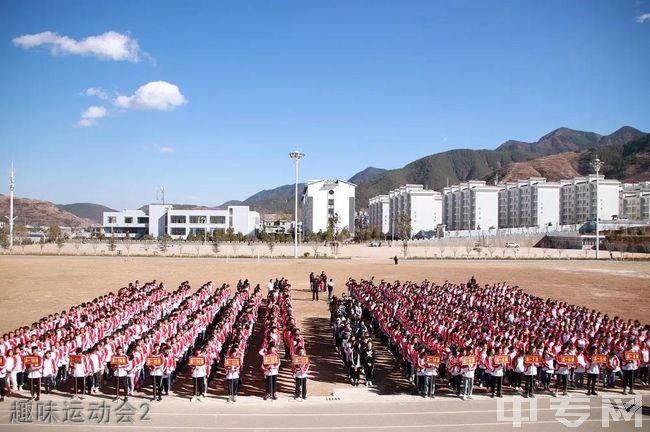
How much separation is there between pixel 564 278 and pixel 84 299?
3387 cm

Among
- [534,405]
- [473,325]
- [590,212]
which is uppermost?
[590,212]

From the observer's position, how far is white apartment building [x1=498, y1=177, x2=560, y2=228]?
111 meters

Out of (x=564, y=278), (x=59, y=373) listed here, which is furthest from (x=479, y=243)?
(x=59, y=373)

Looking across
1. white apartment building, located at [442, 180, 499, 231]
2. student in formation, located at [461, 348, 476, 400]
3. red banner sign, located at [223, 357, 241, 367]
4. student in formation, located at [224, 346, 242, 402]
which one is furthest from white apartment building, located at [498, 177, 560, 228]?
red banner sign, located at [223, 357, 241, 367]

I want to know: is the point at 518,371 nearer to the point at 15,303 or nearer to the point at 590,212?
the point at 15,303

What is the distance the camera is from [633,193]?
114438 millimetres

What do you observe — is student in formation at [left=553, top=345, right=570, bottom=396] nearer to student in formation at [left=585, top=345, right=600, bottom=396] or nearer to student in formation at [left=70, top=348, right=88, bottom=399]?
student in formation at [left=585, top=345, right=600, bottom=396]

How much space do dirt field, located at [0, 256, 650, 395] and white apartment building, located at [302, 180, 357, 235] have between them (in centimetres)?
5619

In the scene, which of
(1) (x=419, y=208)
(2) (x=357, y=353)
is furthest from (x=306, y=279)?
(1) (x=419, y=208)

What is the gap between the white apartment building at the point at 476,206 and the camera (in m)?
115

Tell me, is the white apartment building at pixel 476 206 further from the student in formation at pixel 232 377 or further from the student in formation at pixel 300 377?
the student in formation at pixel 232 377

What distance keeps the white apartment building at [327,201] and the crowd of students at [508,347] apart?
89743 millimetres

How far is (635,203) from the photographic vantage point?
113188 mm

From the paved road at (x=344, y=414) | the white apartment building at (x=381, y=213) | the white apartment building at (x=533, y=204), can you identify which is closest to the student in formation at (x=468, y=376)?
the paved road at (x=344, y=414)
